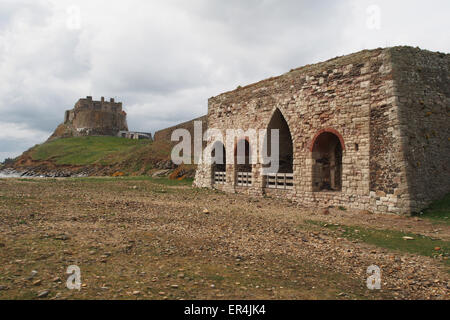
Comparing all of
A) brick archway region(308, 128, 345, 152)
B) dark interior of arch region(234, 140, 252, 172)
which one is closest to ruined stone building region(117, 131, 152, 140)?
dark interior of arch region(234, 140, 252, 172)

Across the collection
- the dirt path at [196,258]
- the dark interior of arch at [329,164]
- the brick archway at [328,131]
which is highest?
the brick archway at [328,131]

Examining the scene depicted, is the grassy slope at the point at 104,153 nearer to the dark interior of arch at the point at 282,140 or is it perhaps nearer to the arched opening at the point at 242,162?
the arched opening at the point at 242,162

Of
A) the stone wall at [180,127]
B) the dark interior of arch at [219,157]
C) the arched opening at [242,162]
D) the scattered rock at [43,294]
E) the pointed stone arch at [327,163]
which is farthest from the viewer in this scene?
the stone wall at [180,127]

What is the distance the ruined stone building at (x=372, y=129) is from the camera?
12695 mm

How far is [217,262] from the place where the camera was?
253 inches

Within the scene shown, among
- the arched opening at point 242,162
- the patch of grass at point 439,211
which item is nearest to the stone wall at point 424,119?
the patch of grass at point 439,211

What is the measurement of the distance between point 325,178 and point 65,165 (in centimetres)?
3687

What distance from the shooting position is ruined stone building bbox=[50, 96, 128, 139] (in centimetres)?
6751

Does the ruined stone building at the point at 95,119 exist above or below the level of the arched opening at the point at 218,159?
above

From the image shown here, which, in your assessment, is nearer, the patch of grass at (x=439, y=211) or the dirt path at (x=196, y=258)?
the dirt path at (x=196, y=258)

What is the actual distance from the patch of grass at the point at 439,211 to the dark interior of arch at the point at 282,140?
8862 mm

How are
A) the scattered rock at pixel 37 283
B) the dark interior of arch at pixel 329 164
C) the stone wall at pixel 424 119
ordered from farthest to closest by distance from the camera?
the dark interior of arch at pixel 329 164, the stone wall at pixel 424 119, the scattered rock at pixel 37 283
